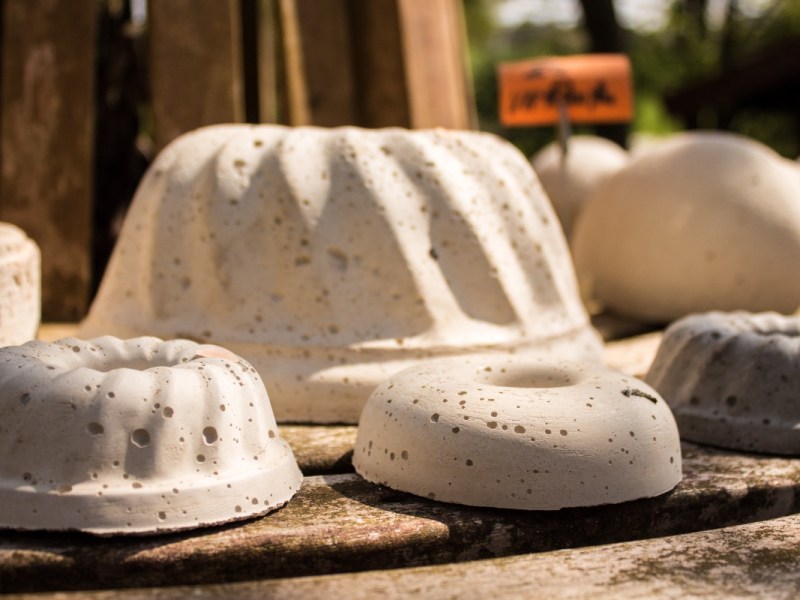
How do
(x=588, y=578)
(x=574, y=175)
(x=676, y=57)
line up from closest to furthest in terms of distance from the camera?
(x=588, y=578) < (x=574, y=175) < (x=676, y=57)

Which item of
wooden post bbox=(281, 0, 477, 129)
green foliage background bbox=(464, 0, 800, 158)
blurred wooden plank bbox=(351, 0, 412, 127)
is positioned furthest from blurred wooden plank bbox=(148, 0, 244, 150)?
green foliage background bbox=(464, 0, 800, 158)

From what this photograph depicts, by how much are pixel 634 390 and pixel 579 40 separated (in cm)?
1667

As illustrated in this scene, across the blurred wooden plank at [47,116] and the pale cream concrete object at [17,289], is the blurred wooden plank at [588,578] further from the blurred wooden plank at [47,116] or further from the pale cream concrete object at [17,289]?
the blurred wooden plank at [47,116]

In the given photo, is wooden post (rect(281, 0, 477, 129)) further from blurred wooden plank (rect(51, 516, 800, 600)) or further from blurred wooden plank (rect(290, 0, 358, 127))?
blurred wooden plank (rect(51, 516, 800, 600))

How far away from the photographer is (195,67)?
3.74 meters

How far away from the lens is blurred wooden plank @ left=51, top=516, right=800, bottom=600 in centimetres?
162

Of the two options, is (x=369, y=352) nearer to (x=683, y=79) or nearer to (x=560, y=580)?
(x=560, y=580)

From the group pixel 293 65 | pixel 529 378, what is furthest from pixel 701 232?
pixel 529 378

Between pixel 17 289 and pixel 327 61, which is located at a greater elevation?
pixel 327 61

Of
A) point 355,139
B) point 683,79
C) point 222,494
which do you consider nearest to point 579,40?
point 683,79

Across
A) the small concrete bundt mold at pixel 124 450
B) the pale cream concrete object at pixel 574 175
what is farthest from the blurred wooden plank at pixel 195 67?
the pale cream concrete object at pixel 574 175

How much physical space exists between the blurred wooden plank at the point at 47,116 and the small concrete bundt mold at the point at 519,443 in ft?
7.21

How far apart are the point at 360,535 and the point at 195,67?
2.42 meters

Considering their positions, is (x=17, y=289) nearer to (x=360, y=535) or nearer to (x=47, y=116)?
(x=360, y=535)
